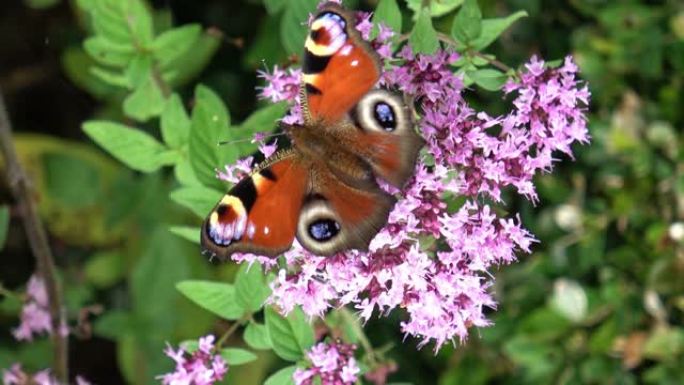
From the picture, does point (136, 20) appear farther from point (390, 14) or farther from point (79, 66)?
point (79, 66)

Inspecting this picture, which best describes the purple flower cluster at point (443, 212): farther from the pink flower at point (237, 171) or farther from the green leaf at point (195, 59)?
the green leaf at point (195, 59)

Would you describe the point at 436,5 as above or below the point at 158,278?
above

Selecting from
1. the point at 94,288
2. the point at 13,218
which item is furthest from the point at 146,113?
the point at 13,218

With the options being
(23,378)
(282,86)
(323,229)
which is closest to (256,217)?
(323,229)

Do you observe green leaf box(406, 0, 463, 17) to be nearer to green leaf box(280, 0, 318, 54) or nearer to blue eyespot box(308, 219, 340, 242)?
green leaf box(280, 0, 318, 54)

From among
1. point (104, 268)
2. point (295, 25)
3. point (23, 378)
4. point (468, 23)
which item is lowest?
point (23, 378)

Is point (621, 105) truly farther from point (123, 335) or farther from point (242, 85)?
point (123, 335)
